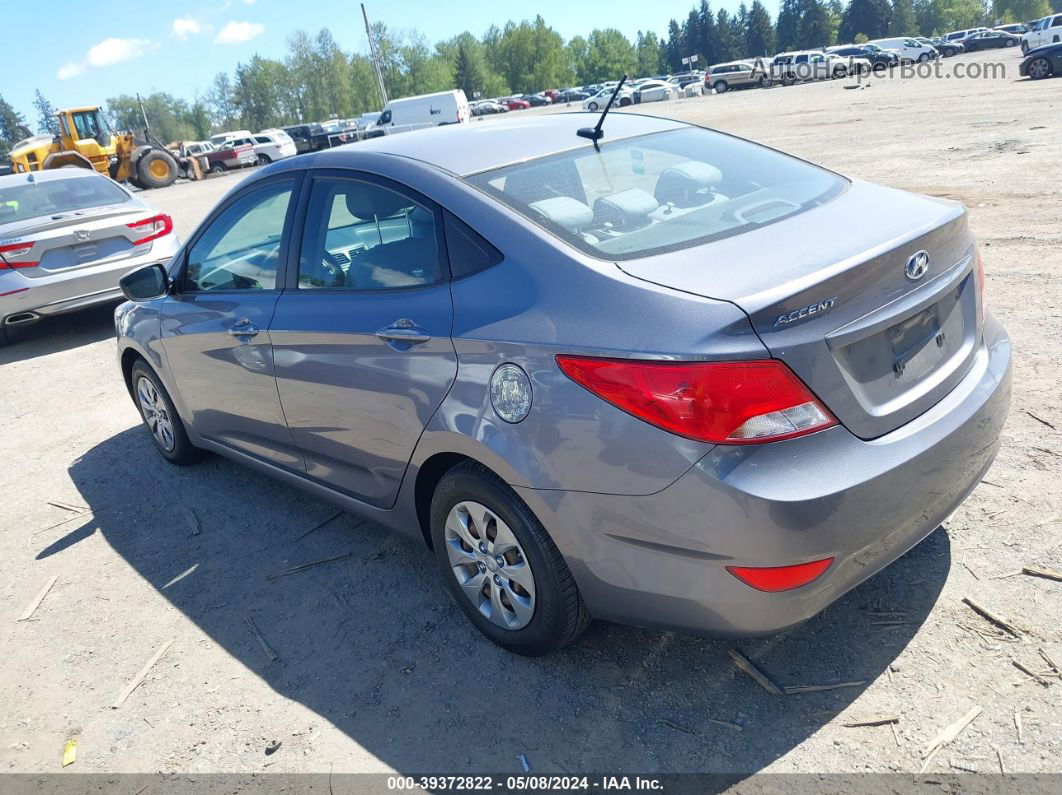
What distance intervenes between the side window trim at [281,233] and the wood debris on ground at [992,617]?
9.50 feet

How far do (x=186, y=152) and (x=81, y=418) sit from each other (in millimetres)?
53678

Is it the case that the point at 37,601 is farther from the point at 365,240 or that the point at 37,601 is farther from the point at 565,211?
the point at 565,211

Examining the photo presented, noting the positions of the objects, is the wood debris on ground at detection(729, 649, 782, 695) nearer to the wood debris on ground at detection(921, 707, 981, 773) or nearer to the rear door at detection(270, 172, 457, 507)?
the wood debris on ground at detection(921, 707, 981, 773)

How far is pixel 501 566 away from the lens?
112 inches

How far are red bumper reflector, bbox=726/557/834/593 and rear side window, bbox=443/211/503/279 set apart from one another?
121cm

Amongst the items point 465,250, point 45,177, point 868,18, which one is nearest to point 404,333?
point 465,250

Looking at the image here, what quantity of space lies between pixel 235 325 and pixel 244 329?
0.10m

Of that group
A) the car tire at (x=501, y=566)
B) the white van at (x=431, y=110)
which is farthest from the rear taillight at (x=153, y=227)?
the white van at (x=431, y=110)

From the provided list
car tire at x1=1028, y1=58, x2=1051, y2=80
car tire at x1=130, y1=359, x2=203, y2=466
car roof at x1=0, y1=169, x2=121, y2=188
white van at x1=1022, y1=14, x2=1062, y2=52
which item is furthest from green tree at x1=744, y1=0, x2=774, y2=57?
car tire at x1=130, y1=359, x2=203, y2=466

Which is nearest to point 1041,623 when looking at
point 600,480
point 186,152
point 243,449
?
point 600,480

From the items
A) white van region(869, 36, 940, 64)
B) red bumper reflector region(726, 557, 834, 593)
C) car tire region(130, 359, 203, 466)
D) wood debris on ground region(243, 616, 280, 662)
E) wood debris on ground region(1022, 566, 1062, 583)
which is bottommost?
white van region(869, 36, 940, 64)

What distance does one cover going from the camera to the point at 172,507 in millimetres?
4688

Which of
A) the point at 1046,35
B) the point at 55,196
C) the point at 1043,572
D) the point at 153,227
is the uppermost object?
the point at 55,196

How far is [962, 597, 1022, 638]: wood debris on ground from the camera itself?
8.98ft
